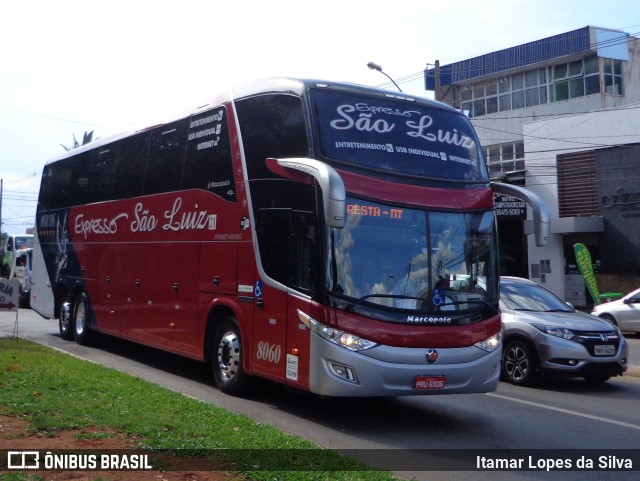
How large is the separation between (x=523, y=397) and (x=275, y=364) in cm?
425

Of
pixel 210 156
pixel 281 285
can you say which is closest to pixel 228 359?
pixel 281 285

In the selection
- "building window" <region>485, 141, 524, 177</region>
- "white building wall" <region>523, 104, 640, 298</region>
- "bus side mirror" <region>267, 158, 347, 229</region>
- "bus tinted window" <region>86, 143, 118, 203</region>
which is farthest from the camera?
"building window" <region>485, 141, 524, 177</region>

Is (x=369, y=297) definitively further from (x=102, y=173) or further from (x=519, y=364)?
(x=102, y=173)

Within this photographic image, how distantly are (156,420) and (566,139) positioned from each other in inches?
1146

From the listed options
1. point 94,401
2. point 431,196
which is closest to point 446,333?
point 431,196

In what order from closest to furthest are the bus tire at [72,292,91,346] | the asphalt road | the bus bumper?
the asphalt road → the bus bumper → the bus tire at [72,292,91,346]

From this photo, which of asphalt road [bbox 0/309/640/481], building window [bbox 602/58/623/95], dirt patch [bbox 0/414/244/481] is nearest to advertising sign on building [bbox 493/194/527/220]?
building window [bbox 602/58/623/95]

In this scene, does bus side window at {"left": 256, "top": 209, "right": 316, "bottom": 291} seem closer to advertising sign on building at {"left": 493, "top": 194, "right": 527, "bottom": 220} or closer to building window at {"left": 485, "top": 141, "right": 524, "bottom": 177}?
advertising sign on building at {"left": 493, "top": 194, "right": 527, "bottom": 220}

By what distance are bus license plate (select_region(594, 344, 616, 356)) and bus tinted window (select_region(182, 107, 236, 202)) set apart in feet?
20.0

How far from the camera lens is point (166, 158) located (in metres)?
13.3

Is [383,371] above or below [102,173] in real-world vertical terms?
below

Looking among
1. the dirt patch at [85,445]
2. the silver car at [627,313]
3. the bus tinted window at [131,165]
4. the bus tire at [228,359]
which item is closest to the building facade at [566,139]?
the silver car at [627,313]

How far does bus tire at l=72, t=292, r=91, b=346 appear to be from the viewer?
16.6 meters

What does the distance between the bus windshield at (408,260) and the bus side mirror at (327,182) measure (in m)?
0.65
